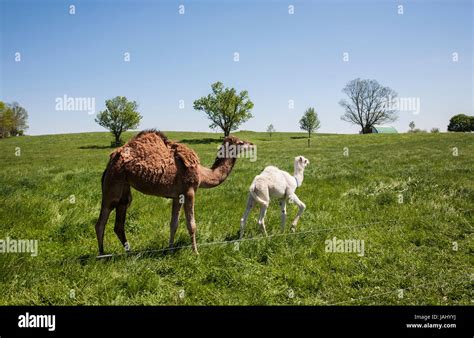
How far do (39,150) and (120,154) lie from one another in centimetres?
2614

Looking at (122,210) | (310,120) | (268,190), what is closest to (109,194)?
(122,210)

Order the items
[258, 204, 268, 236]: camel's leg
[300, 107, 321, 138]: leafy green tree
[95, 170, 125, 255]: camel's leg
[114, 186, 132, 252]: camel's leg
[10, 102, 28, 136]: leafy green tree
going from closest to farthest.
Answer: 1. [95, 170, 125, 255]: camel's leg
2. [114, 186, 132, 252]: camel's leg
3. [258, 204, 268, 236]: camel's leg
4. [10, 102, 28, 136]: leafy green tree
5. [300, 107, 321, 138]: leafy green tree

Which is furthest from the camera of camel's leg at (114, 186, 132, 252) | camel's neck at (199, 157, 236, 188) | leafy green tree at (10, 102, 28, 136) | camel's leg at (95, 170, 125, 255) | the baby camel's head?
leafy green tree at (10, 102, 28, 136)

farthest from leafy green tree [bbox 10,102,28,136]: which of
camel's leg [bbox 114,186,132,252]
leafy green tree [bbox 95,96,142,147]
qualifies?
camel's leg [bbox 114,186,132,252]

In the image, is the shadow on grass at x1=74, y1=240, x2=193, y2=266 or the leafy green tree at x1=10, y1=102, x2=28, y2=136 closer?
the shadow on grass at x1=74, y1=240, x2=193, y2=266

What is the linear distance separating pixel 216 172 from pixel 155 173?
4.18ft

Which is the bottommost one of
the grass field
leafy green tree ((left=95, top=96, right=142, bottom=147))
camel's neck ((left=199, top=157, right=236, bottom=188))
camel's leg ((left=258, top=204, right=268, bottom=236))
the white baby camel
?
the grass field

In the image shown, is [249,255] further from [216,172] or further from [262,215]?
[216,172]

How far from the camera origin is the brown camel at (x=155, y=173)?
5.56 m

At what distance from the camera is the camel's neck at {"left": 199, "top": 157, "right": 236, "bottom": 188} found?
20.8 ft

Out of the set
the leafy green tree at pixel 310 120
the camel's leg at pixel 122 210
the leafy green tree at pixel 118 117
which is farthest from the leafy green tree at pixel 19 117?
the leafy green tree at pixel 310 120

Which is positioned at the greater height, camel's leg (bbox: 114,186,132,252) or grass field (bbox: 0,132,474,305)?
camel's leg (bbox: 114,186,132,252)

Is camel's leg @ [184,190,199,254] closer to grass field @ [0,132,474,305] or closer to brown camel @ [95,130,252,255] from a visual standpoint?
brown camel @ [95,130,252,255]
